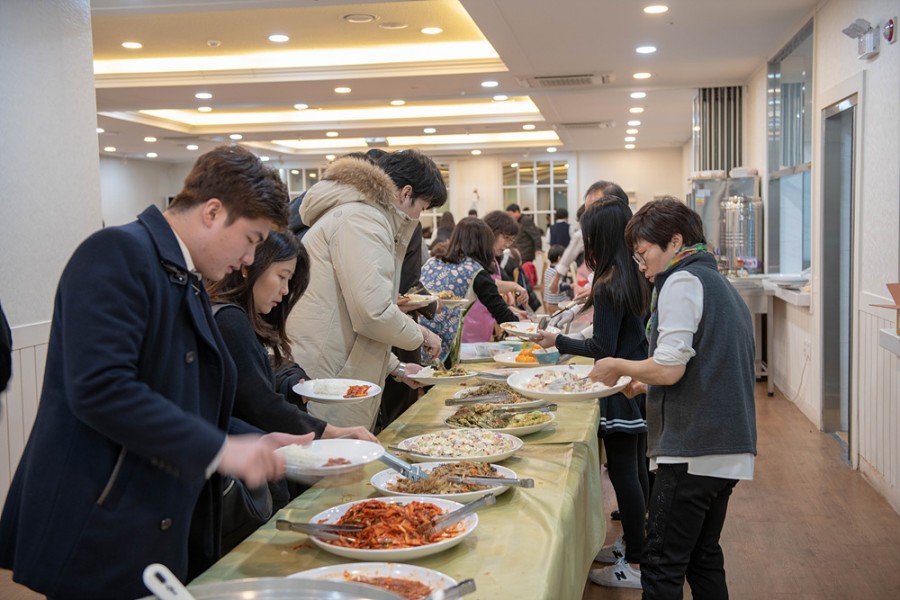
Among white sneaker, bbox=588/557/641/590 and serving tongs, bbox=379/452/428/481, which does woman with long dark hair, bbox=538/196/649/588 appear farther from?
serving tongs, bbox=379/452/428/481

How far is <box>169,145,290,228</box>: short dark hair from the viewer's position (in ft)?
4.84

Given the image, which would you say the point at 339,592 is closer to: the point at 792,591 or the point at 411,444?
the point at 411,444

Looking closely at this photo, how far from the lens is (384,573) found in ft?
4.96

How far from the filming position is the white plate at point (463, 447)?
2219mm

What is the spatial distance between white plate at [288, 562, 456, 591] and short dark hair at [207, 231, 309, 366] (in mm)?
817

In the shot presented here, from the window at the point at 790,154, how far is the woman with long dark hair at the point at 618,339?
3.97 m

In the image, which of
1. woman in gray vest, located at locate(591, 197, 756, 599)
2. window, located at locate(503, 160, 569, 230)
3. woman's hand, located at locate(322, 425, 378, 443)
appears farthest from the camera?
window, located at locate(503, 160, 569, 230)

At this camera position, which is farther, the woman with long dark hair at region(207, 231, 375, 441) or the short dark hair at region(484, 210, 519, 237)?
the short dark hair at region(484, 210, 519, 237)

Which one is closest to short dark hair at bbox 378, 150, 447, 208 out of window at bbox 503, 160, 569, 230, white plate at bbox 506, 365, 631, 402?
white plate at bbox 506, 365, 631, 402

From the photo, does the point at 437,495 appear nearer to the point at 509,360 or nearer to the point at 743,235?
the point at 509,360

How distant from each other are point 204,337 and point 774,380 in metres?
6.74

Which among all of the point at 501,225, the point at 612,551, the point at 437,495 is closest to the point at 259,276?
the point at 437,495

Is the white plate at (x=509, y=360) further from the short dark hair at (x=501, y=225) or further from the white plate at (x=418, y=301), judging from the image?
the short dark hair at (x=501, y=225)

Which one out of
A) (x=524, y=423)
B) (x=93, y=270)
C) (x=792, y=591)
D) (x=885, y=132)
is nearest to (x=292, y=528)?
(x=93, y=270)
